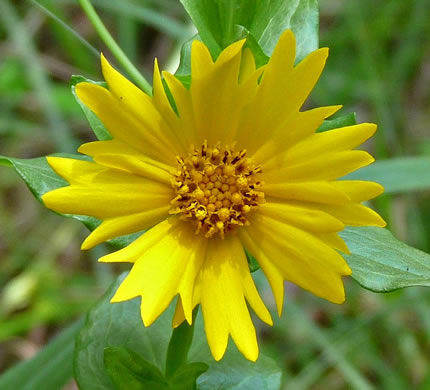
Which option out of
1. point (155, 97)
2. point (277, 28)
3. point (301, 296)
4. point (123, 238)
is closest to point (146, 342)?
point (123, 238)

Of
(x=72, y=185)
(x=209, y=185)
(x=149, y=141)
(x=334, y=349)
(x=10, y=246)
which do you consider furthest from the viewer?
(x=10, y=246)

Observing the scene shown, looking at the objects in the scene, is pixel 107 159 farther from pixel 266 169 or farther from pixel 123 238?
pixel 266 169

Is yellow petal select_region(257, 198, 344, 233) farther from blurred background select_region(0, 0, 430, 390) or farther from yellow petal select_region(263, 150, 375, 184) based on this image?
blurred background select_region(0, 0, 430, 390)

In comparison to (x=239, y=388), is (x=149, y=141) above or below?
above

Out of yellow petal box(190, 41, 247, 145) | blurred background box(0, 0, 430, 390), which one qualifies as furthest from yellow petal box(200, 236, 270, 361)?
blurred background box(0, 0, 430, 390)

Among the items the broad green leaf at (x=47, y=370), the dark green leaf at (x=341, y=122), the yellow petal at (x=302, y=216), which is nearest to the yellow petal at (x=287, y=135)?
the yellow petal at (x=302, y=216)
